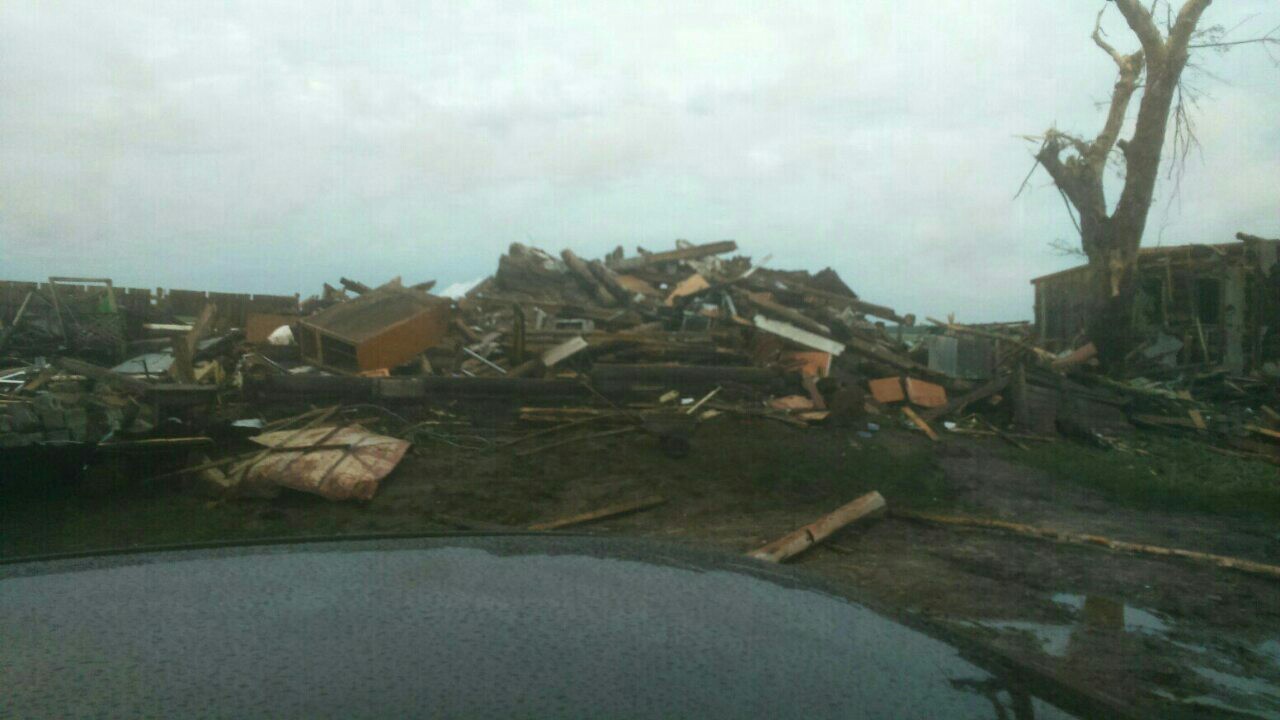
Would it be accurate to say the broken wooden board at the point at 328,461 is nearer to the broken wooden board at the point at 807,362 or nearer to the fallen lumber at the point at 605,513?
the fallen lumber at the point at 605,513

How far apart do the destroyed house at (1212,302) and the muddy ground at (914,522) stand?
8146 millimetres

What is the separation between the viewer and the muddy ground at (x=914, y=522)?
18.0 ft

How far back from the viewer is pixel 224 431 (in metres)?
10.3

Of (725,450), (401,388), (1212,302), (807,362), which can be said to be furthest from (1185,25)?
(401,388)

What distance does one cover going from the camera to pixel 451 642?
1610 mm

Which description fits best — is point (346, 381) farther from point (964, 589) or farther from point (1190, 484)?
point (1190, 484)

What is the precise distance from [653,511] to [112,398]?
6486 mm

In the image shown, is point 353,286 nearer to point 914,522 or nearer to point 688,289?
point 688,289

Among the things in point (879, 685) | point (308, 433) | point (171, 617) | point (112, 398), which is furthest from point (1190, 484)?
point (112, 398)

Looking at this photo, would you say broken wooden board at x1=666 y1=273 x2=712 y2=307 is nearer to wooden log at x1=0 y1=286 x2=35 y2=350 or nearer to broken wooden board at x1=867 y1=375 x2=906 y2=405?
broken wooden board at x1=867 y1=375 x2=906 y2=405

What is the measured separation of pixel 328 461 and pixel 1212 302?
1921 centimetres

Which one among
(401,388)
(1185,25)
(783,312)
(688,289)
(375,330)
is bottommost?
(401,388)

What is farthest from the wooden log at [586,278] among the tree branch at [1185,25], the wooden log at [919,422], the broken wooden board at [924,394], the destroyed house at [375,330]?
the tree branch at [1185,25]

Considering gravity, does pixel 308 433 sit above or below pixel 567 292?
below
